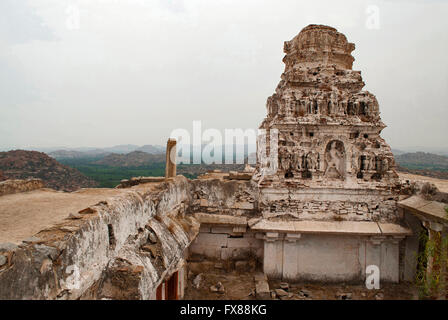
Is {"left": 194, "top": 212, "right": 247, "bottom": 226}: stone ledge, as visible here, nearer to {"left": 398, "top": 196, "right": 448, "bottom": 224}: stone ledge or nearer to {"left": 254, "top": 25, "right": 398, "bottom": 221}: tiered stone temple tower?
{"left": 254, "top": 25, "right": 398, "bottom": 221}: tiered stone temple tower

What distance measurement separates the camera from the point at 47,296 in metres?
2.74

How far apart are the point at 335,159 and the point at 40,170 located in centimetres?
2085

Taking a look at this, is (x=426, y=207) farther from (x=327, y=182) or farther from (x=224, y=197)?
(x=224, y=197)

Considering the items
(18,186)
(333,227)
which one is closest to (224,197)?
(333,227)

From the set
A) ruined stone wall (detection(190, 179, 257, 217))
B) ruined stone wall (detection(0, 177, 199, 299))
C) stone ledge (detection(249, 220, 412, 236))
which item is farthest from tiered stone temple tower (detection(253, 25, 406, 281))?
ruined stone wall (detection(0, 177, 199, 299))

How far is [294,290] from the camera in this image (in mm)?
8219

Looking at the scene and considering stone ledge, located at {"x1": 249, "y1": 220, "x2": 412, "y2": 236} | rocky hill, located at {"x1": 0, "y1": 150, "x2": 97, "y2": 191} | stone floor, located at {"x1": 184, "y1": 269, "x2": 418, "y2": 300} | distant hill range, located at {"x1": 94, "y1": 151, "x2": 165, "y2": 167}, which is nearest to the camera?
stone floor, located at {"x1": 184, "y1": 269, "x2": 418, "y2": 300}

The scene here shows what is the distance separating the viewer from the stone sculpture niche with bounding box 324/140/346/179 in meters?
9.07

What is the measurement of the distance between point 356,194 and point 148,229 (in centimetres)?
648

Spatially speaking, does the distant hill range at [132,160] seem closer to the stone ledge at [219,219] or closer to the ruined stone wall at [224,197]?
the ruined stone wall at [224,197]

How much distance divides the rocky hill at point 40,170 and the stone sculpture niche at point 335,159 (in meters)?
16.9

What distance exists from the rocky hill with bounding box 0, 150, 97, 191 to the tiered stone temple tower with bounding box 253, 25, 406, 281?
15.8 meters
